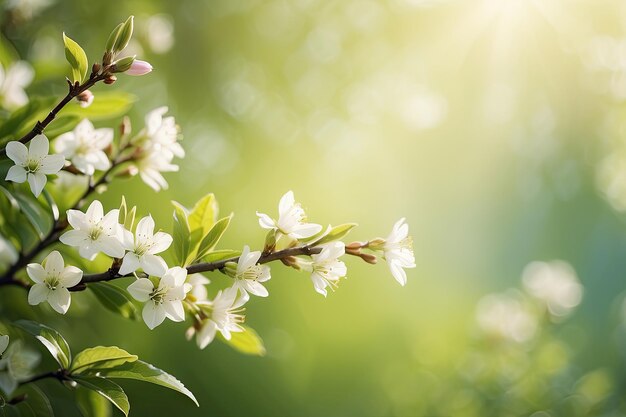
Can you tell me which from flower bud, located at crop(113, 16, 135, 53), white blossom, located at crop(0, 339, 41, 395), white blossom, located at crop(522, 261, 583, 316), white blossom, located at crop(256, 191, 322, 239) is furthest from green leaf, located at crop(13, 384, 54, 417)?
white blossom, located at crop(522, 261, 583, 316)

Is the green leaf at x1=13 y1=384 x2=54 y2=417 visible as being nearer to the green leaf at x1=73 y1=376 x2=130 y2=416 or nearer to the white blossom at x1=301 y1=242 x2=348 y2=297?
the green leaf at x1=73 y1=376 x2=130 y2=416

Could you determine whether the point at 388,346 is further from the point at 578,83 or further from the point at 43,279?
the point at 43,279

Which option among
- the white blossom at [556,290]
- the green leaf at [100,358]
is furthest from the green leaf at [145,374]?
the white blossom at [556,290]

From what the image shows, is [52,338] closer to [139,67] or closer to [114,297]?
[114,297]

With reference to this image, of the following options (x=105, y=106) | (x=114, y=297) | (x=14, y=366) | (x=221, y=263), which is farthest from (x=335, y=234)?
(x=14, y=366)

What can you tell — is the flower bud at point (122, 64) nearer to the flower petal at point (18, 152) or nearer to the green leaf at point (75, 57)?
the green leaf at point (75, 57)

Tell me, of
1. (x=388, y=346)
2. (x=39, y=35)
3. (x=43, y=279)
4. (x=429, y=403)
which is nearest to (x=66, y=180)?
(x=43, y=279)
